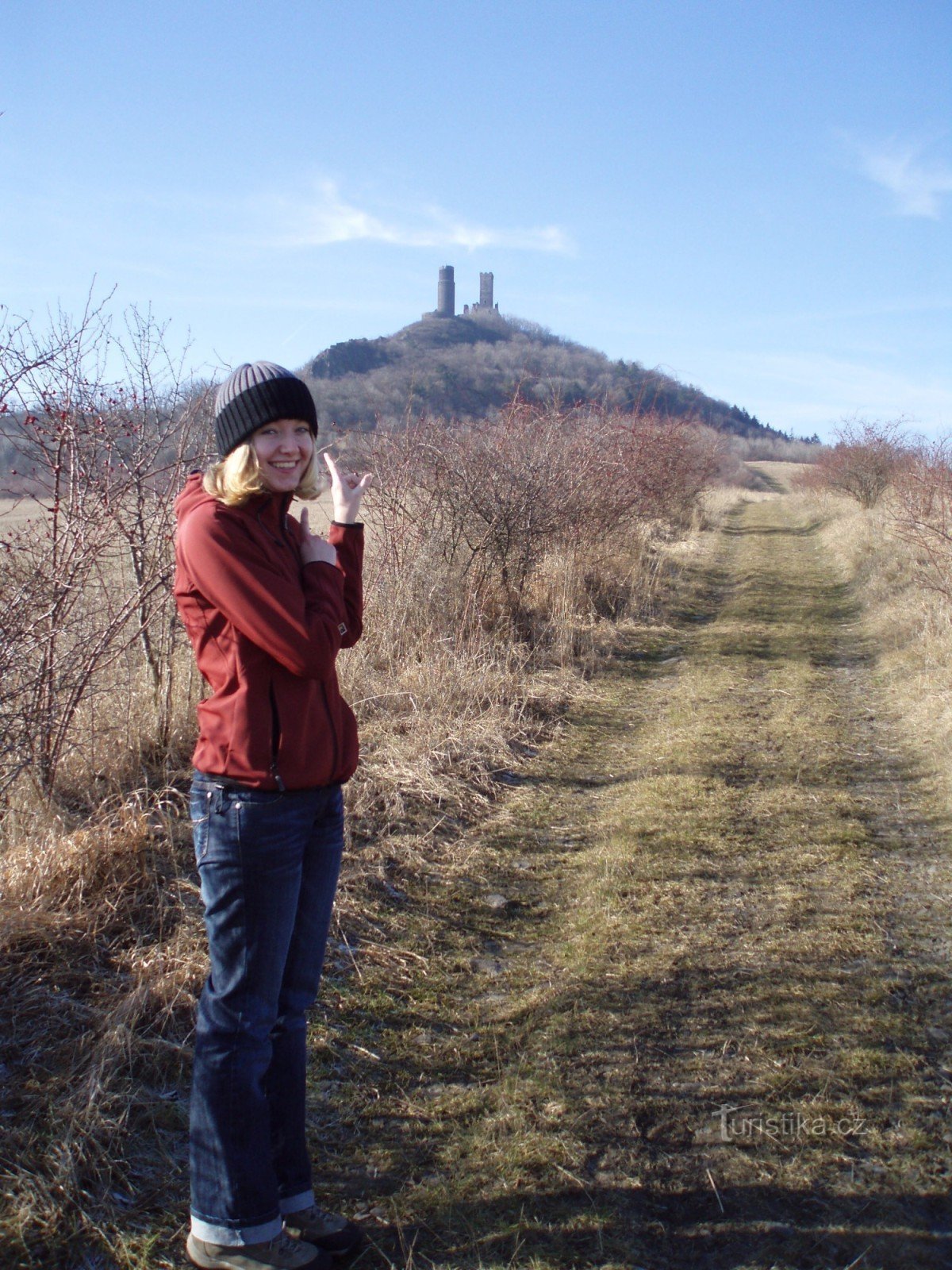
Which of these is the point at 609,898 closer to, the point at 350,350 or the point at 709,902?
the point at 709,902

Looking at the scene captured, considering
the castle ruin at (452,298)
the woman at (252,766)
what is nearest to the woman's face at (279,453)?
the woman at (252,766)

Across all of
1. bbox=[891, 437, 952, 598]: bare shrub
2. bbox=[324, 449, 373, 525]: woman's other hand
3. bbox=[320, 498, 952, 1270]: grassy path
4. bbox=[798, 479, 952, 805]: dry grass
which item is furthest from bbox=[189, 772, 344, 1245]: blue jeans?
bbox=[891, 437, 952, 598]: bare shrub

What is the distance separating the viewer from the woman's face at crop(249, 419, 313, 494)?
215cm

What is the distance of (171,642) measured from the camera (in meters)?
5.34

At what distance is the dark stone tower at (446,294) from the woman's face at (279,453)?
6002cm

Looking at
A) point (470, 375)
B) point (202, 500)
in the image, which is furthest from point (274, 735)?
point (470, 375)

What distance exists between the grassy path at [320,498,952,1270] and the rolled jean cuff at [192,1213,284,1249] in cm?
30

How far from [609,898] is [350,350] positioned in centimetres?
2661

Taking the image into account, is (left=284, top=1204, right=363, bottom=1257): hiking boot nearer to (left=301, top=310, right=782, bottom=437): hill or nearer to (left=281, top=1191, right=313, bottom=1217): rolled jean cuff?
(left=281, top=1191, right=313, bottom=1217): rolled jean cuff

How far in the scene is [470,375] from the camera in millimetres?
28547

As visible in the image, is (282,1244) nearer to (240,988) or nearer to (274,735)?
(240,988)

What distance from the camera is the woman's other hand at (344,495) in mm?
2324

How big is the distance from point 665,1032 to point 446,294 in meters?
67.0

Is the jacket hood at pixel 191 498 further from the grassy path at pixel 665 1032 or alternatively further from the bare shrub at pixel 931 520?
the bare shrub at pixel 931 520
